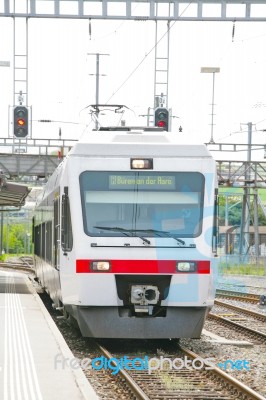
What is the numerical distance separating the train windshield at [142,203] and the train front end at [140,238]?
0.01 metres

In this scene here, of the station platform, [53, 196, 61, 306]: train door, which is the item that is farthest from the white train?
[53, 196, 61, 306]: train door

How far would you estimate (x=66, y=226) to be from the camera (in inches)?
543

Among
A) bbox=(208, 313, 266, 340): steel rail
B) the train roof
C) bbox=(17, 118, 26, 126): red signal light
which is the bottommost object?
bbox=(208, 313, 266, 340): steel rail

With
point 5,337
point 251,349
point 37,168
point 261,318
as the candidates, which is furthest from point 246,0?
point 37,168

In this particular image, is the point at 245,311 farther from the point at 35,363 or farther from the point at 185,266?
the point at 35,363

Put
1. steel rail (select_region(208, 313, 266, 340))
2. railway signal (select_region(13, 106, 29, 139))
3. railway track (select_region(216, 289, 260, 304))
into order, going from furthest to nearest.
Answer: railway track (select_region(216, 289, 260, 304)), railway signal (select_region(13, 106, 29, 139)), steel rail (select_region(208, 313, 266, 340))

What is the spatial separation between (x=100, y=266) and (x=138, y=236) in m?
0.69

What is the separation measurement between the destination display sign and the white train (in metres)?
0.01

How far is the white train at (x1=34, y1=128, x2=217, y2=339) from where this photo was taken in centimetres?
1312

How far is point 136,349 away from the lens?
14039 millimetres

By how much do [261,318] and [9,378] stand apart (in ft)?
40.0

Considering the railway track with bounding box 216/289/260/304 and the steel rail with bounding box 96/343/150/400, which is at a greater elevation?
the steel rail with bounding box 96/343/150/400

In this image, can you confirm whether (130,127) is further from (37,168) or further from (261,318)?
(37,168)

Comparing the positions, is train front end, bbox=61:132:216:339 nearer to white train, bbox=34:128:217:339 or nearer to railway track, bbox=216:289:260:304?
white train, bbox=34:128:217:339
